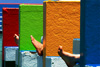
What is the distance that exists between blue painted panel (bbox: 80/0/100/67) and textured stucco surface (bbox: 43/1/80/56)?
150 inches

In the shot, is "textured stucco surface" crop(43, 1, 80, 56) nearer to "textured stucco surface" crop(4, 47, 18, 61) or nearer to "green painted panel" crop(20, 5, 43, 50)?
"green painted panel" crop(20, 5, 43, 50)

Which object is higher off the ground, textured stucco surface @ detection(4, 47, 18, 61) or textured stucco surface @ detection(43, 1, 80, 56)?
textured stucco surface @ detection(43, 1, 80, 56)

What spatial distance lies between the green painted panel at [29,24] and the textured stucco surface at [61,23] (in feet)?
11.1

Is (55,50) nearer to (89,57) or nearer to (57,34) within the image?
(57,34)

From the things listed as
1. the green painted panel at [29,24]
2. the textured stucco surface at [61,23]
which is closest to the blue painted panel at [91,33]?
the textured stucco surface at [61,23]

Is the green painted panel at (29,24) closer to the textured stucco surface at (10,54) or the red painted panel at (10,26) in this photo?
the textured stucco surface at (10,54)

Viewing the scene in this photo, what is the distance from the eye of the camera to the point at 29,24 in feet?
46.3

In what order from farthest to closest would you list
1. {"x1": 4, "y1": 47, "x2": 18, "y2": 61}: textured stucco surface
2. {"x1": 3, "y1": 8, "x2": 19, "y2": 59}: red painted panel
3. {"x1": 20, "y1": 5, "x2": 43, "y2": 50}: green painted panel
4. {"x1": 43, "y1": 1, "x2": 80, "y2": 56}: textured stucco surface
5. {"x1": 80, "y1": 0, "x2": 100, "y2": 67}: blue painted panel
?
{"x1": 3, "y1": 8, "x2": 19, "y2": 59}: red painted panel, {"x1": 4, "y1": 47, "x2": 18, "y2": 61}: textured stucco surface, {"x1": 20, "y1": 5, "x2": 43, "y2": 50}: green painted panel, {"x1": 43, "y1": 1, "x2": 80, "y2": 56}: textured stucco surface, {"x1": 80, "y1": 0, "x2": 100, "y2": 67}: blue painted panel

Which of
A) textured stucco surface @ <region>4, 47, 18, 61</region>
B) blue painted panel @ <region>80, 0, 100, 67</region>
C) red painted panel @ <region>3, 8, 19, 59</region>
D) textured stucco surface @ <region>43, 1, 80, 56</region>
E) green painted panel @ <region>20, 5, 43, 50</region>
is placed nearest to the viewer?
blue painted panel @ <region>80, 0, 100, 67</region>

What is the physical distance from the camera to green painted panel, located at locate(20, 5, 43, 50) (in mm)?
13945

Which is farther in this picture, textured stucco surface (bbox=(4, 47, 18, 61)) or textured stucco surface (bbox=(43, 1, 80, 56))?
textured stucco surface (bbox=(4, 47, 18, 61))

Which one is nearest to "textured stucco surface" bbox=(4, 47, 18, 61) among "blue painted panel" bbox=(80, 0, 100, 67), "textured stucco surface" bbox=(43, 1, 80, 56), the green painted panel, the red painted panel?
the red painted panel

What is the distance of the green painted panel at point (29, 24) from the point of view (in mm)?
13945

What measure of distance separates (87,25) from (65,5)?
391 centimetres
